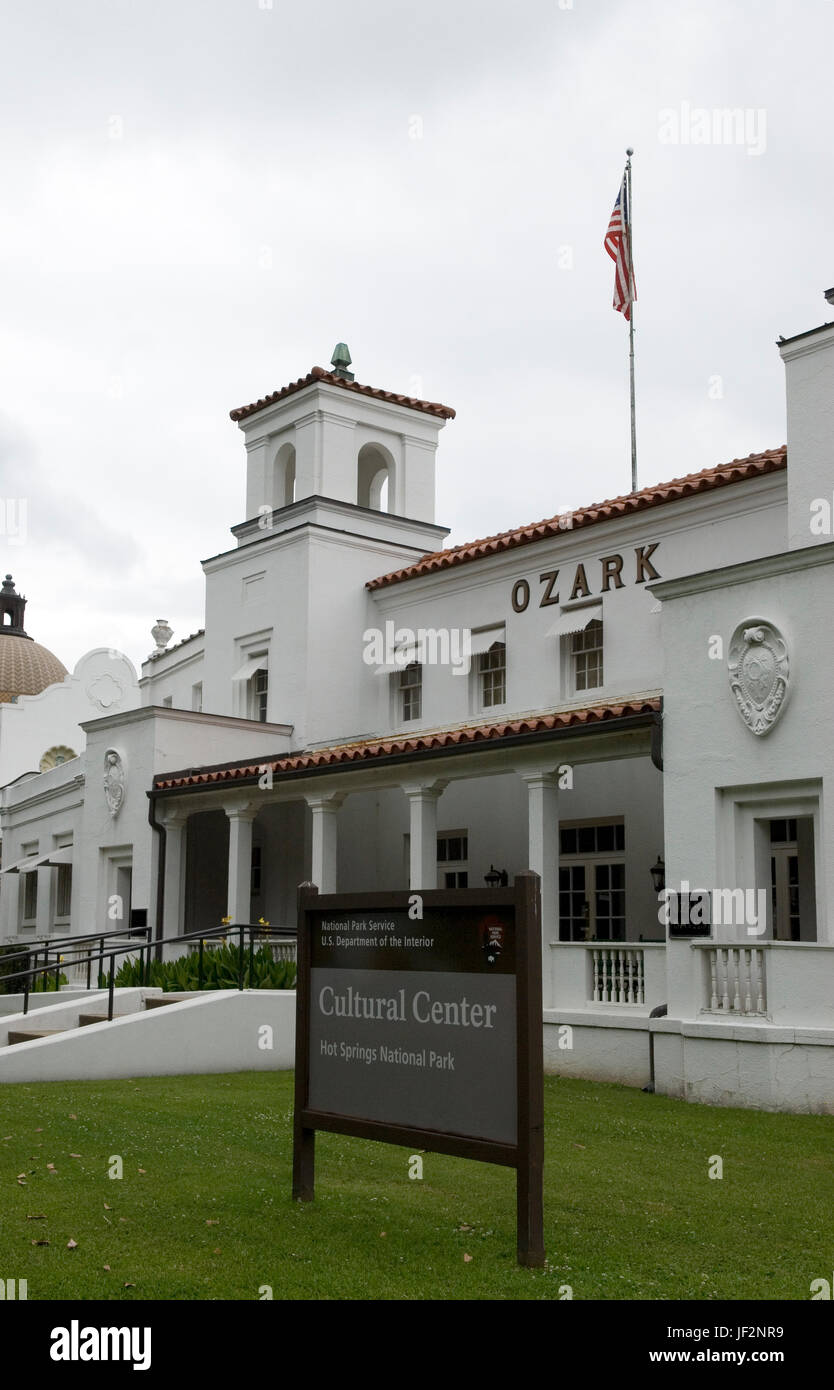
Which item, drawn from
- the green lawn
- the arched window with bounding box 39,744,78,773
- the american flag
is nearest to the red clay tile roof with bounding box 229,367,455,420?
the american flag

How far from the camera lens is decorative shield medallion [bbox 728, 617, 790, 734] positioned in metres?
13.8

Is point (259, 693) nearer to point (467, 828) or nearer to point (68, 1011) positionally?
point (467, 828)

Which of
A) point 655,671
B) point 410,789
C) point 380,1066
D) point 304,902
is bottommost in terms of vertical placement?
point 380,1066

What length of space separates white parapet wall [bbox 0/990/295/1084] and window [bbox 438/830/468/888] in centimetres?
572

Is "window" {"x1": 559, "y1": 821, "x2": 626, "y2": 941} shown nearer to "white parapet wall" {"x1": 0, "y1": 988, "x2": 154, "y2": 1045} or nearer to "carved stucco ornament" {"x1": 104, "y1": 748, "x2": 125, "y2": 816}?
"white parapet wall" {"x1": 0, "y1": 988, "x2": 154, "y2": 1045}

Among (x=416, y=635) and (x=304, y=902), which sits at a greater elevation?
(x=416, y=635)

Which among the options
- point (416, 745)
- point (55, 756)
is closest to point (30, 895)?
point (55, 756)

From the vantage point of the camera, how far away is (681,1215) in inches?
323

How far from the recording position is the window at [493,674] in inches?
879

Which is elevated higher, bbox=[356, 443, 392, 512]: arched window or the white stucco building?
bbox=[356, 443, 392, 512]: arched window

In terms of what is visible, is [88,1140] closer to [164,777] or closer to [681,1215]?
[681,1215]

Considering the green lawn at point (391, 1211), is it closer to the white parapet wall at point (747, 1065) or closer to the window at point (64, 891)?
the white parapet wall at point (747, 1065)
